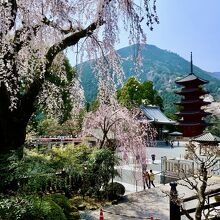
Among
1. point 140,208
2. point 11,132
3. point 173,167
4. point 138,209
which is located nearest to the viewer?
Answer: point 11,132

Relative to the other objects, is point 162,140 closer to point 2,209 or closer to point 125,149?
point 125,149

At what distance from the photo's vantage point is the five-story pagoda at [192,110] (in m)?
45.6

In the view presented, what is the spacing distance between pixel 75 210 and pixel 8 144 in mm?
4182

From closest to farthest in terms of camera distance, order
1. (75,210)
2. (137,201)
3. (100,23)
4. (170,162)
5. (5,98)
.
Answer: (100,23) < (5,98) < (75,210) < (137,201) < (170,162)

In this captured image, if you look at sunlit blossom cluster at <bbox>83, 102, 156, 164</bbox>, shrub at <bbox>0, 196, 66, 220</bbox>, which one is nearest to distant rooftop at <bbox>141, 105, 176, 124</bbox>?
sunlit blossom cluster at <bbox>83, 102, 156, 164</bbox>

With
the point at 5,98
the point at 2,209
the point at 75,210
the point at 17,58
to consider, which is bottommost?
the point at 75,210

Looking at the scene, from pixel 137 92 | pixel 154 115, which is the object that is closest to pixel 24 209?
pixel 154 115

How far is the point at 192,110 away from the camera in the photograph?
46750mm

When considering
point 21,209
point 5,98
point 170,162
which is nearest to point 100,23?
point 5,98

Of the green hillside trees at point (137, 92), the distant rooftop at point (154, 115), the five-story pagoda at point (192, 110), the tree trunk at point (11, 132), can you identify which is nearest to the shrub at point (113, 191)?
the tree trunk at point (11, 132)

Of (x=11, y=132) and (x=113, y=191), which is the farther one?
(x=113, y=191)

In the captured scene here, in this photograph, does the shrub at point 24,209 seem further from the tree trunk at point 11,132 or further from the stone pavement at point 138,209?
the stone pavement at point 138,209

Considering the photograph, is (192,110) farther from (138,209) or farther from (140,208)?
(138,209)

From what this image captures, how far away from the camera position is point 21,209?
23.7 ft
